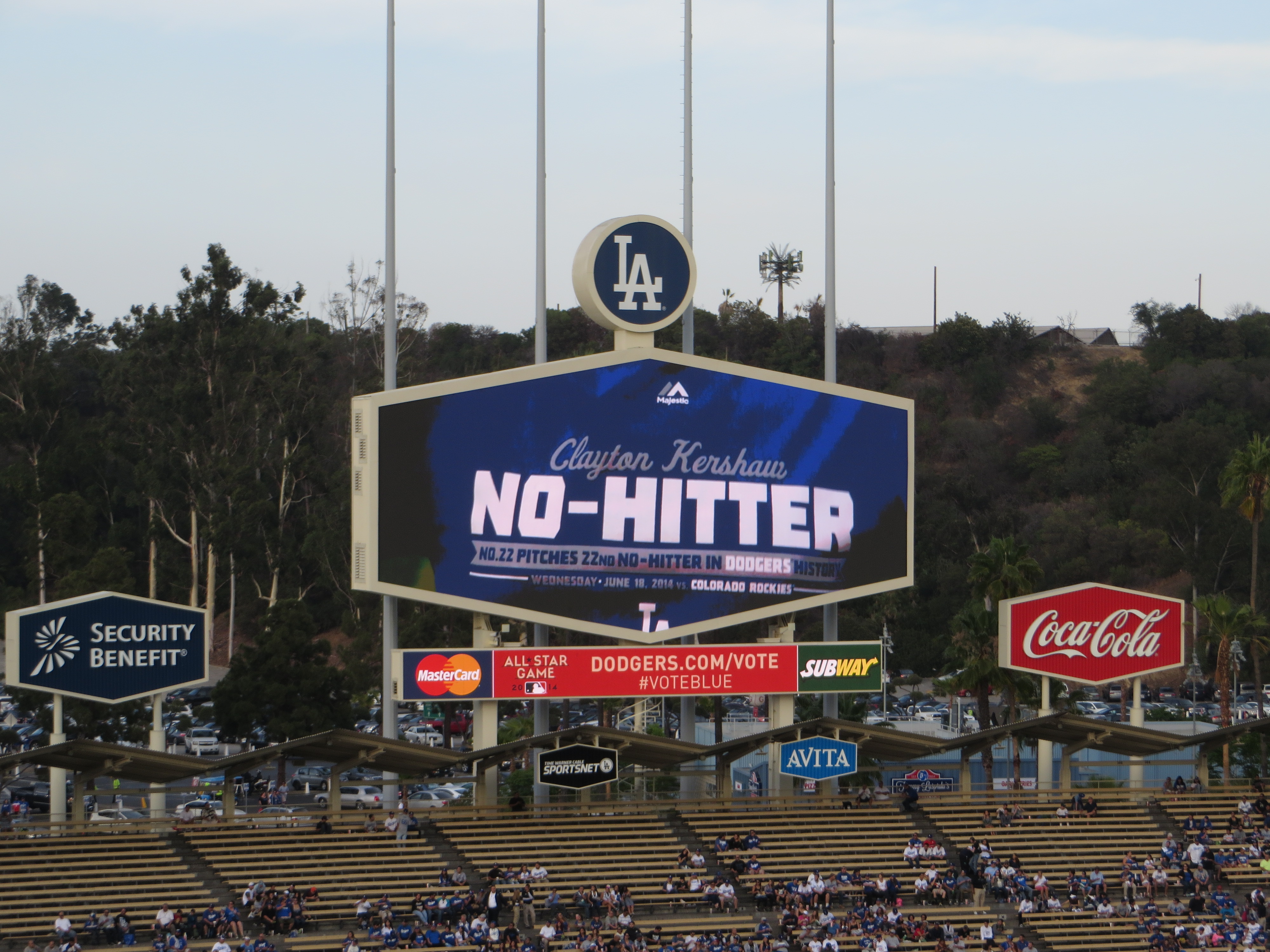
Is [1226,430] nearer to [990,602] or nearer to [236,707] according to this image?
[990,602]

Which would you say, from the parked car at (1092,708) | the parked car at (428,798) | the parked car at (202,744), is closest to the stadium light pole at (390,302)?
the parked car at (428,798)

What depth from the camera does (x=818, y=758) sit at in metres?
34.1

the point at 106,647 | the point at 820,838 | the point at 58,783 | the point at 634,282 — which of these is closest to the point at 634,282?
the point at 634,282

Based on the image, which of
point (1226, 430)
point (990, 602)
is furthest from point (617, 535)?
point (1226, 430)

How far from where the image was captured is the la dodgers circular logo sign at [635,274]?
3259 cm

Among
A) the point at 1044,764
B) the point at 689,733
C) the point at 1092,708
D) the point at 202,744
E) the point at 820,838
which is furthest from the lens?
the point at 1092,708

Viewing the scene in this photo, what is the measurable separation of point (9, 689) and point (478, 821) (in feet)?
97.5

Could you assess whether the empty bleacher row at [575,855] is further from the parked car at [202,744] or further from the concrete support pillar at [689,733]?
the parked car at [202,744]

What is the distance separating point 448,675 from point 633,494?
5.41 metres

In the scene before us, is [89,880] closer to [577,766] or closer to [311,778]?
[577,766]

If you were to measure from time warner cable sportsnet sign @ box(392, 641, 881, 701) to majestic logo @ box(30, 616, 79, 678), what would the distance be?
6942mm

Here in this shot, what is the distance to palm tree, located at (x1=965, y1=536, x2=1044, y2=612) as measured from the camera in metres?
47.5

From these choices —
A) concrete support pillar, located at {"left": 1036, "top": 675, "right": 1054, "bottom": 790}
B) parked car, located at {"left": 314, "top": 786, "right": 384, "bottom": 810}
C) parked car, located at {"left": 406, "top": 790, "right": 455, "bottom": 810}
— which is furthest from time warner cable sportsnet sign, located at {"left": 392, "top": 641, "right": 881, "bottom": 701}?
parked car, located at {"left": 406, "top": 790, "right": 455, "bottom": 810}

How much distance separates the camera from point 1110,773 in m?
47.1
